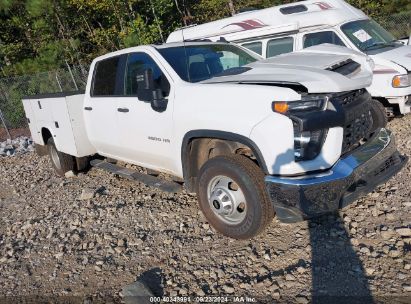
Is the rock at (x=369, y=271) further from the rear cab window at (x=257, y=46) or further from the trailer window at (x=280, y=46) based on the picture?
the rear cab window at (x=257, y=46)

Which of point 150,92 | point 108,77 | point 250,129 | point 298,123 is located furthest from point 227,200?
point 108,77

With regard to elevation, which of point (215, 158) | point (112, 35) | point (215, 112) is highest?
point (215, 112)

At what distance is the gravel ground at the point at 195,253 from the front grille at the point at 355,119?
837 mm

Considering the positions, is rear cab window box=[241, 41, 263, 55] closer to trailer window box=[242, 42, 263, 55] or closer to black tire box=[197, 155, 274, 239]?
trailer window box=[242, 42, 263, 55]

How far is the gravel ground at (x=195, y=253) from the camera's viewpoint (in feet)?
10.7

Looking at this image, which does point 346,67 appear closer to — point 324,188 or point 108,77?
point 324,188

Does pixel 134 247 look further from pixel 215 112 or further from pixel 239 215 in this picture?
Result: pixel 215 112

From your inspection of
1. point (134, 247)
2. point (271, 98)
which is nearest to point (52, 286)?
point (134, 247)

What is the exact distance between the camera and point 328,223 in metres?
4.11

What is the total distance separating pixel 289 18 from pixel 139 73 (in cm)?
469

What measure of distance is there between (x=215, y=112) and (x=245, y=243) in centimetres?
132

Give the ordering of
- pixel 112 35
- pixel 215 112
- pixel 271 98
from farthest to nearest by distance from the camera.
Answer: pixel 112 35 → pixel 215 112 → pixel 271 98

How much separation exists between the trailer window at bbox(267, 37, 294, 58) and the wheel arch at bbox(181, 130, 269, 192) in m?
4.98

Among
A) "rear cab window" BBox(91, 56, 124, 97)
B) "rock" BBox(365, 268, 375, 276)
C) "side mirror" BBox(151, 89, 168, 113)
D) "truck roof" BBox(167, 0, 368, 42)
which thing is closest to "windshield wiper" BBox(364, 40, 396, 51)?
"truck roof" BBox(167, 0, 368, 42)
